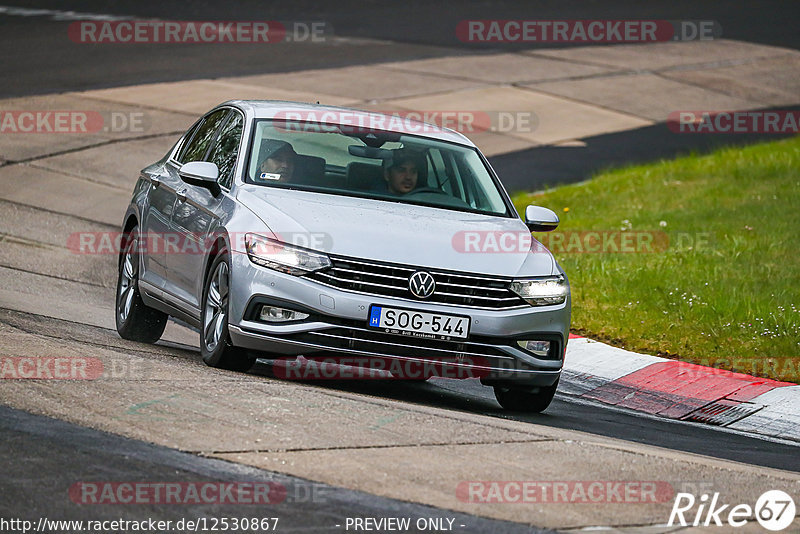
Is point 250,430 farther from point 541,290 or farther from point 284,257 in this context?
point 541,290

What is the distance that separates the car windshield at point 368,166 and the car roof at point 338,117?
81 mm

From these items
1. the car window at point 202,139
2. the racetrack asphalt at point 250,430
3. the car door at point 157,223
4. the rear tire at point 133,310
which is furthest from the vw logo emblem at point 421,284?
the rear tire at point 133,310

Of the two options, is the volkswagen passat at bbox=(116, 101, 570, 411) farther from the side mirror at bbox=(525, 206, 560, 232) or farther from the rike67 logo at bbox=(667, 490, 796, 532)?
the rike67 logo at bbox=(667, 490, 796, 532)

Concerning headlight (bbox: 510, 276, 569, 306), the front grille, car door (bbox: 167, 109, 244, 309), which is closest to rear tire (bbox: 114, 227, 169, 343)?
car door (bbox: 167, 109, 244, 309)

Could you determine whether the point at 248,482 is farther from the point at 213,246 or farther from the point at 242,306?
the point at 213,246

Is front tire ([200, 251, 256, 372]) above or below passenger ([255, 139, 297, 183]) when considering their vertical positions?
below

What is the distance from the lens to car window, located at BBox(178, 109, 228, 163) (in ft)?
31.0

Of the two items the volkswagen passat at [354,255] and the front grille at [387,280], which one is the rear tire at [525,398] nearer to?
the volkswagen passat at [354,255]

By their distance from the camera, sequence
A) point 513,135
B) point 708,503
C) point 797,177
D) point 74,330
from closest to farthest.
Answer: point 708,503 → point 74,330 → point 797,177 → point 513,135

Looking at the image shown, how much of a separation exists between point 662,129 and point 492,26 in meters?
8.86

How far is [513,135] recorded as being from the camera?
20.9 metres

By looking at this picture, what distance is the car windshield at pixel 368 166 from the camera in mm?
8531

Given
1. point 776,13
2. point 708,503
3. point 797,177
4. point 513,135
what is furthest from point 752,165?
point 776,13

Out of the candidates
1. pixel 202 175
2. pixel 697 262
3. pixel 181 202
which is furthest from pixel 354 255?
pixel 697 262
